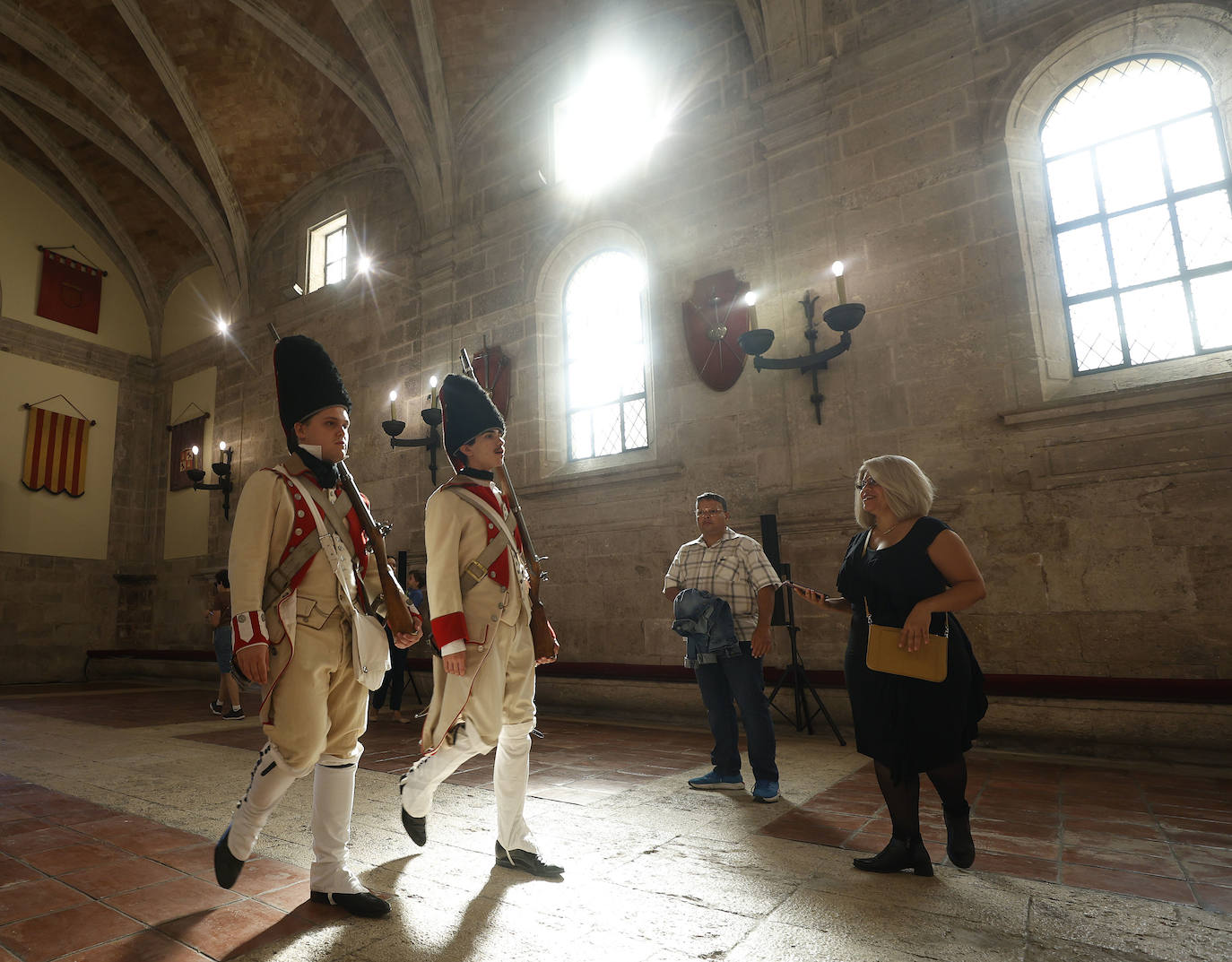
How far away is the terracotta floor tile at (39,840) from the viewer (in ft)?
9.84

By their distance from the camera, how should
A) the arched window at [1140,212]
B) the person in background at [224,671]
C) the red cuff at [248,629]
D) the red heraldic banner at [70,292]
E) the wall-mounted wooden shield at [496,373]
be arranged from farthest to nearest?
the red heraldic banner at [70,292] < the wall-mounted wooden shield at [496,373] < the person in background at [224,671] < the arched window at [1140,212] < the red cuff at [248,629]

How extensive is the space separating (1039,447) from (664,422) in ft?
11.3

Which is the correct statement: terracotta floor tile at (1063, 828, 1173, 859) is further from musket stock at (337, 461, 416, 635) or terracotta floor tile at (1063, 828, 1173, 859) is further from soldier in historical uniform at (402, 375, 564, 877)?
musket stock at (337, 461, 416, 635)

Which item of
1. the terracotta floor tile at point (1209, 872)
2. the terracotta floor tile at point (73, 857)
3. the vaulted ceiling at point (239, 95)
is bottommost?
the terracotta floor tile at point (1209, 872)

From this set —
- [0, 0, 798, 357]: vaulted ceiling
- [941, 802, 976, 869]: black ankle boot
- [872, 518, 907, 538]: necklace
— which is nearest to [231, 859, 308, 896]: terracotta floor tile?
[941, 802, 976, 869]: black ankle boot

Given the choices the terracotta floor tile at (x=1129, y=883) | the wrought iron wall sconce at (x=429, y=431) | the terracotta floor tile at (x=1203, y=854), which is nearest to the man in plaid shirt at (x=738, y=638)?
the terracotta floor tile at (x=1129, y=883)

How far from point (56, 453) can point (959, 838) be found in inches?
601

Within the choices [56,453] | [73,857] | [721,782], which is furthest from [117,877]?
[56,453]

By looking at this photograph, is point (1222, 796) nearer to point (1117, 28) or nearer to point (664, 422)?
point (664, 422)

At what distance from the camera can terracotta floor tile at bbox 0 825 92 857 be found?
300 cm

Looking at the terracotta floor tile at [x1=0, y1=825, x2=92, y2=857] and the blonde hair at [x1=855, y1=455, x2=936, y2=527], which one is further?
the terracotta floor tile at [x1=0, y1=825, x2=92, y2=857]

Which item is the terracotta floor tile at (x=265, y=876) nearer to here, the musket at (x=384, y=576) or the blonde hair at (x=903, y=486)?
the musket at (x=384, y=576)

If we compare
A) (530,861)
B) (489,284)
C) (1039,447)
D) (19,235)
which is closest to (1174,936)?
(530,861)

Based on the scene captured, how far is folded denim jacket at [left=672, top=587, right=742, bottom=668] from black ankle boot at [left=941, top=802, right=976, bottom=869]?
1537 millimetres
